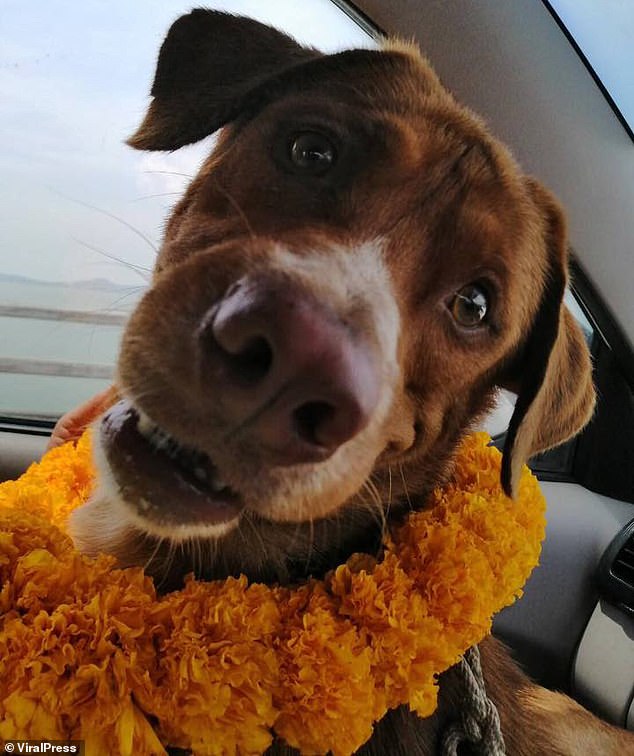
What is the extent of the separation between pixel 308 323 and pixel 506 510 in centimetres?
117

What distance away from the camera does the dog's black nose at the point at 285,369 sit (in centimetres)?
112

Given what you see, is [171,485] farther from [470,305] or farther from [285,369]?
[470,305]

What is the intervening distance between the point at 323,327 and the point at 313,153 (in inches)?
34.3

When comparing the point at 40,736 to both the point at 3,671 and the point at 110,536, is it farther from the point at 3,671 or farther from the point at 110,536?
the point at 110,536

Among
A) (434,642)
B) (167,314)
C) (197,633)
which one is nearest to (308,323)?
(167,314)

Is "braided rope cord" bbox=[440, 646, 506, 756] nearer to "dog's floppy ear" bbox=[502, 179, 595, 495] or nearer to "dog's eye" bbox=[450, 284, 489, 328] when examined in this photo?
"dog's floppy ear" bbox=[502, 179, 595, 495]

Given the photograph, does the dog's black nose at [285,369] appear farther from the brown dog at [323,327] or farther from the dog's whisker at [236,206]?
the dog's whisker at [236,206]

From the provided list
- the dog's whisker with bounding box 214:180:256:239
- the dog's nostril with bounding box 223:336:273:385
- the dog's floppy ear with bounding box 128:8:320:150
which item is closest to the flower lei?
the dog's nostril with bounding box 223:336:273:385

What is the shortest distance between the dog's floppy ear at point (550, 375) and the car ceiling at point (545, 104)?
2.42 ft

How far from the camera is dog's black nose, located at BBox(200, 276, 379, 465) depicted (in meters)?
1.12

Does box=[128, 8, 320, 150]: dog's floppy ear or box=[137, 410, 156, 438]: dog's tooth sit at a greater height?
box=[128, 8, 320, 150]: dog's floppy ear

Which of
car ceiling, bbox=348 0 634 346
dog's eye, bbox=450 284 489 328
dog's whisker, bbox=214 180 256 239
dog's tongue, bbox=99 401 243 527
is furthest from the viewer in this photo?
car ceiling, bbox=348 0 634 346

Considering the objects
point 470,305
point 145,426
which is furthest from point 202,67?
point 145,426

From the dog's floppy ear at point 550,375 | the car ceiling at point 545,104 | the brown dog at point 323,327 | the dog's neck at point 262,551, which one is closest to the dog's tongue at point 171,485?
the brown dog at point 323,327
